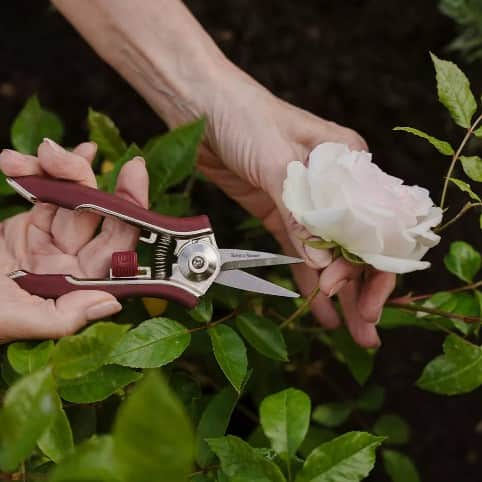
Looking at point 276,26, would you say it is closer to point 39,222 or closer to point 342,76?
point 342,76

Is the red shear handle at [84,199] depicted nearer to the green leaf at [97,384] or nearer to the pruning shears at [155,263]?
the pruning shears at [155,263]

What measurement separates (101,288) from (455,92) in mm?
507

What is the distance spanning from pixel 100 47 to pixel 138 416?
1012 millimetres

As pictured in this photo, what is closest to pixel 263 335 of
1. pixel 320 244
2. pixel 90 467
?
pixel 320 244

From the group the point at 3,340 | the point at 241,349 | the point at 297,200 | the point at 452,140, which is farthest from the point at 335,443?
the point at 452,140

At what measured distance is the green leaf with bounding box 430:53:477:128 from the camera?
83 centimetres

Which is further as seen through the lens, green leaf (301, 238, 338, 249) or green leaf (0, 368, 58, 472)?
green leaf (301, 238, 338, 249)

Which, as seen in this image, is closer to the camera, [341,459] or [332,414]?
[341,459]

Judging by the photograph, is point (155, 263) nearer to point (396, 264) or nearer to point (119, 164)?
point (119, 164)

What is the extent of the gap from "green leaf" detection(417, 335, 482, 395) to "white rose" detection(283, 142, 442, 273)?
0.15 meters

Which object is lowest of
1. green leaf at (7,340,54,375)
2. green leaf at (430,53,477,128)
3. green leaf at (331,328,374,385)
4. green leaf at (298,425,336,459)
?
green leaf at (298,425,336,459)

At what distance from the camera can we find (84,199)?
0.89 metres

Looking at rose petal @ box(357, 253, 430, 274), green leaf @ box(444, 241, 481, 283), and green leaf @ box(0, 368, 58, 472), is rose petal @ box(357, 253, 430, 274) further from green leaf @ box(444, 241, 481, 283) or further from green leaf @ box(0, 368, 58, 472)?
green leaf @ box(0, 368, 58, 472)

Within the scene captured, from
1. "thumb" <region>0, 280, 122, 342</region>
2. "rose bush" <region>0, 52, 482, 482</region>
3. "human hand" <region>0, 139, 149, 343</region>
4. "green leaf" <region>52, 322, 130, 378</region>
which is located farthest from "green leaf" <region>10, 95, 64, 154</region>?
"green leaf" <region>52, 322, 130, 378</region>
